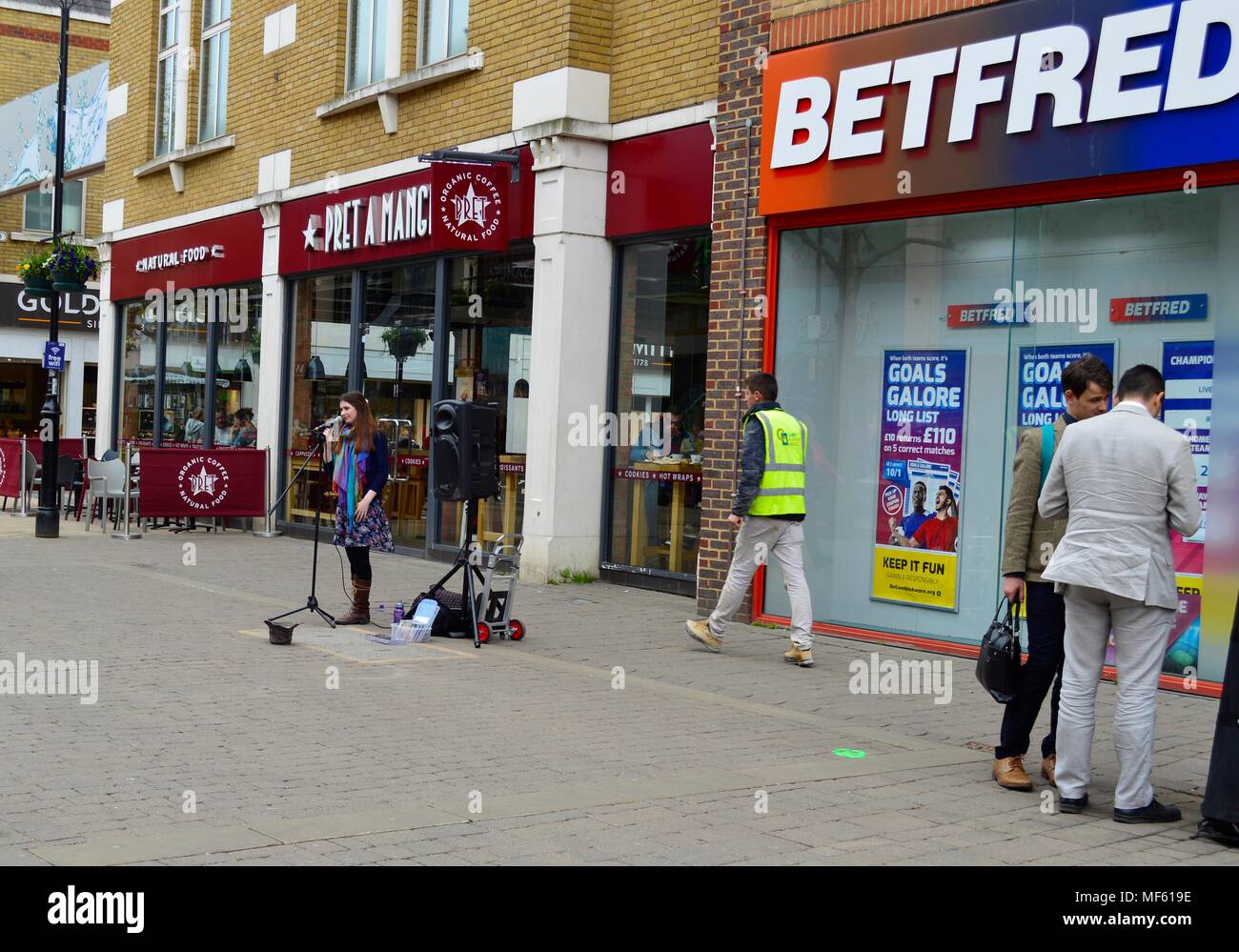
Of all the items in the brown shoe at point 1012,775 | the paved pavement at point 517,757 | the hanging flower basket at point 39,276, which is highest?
the hanging flower basket at point 39,276

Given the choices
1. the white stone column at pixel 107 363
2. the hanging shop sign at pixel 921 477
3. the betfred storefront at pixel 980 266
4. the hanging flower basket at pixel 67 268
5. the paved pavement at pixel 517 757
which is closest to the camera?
the paved pavement at pixel 517 757

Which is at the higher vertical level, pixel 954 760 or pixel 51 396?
pixel 51 396

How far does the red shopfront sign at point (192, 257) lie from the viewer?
20.2 metres

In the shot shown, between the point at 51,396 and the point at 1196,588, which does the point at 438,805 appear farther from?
the point at 51,396

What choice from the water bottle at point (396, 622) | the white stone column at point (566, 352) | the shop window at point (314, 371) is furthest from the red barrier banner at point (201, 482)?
the water bottle at point (396, 622)

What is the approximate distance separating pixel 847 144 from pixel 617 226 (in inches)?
139

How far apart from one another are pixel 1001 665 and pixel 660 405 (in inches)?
291

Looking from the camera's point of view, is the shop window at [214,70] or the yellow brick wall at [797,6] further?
the shop window at [214,70]

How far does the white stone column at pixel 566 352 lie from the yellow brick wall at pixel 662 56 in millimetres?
680

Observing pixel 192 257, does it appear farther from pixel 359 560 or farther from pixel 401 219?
pixel 359 560

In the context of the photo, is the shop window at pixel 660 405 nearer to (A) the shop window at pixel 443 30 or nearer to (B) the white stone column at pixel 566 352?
(B) the white stone column at pixel 566 352

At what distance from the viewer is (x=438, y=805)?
234 inches

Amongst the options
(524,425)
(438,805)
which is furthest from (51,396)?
(438,805)

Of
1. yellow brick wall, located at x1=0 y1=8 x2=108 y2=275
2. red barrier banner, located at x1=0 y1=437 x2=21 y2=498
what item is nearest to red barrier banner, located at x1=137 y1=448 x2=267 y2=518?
red barrier banner, located at x1=0 y1=437 x2=21 y2=498
